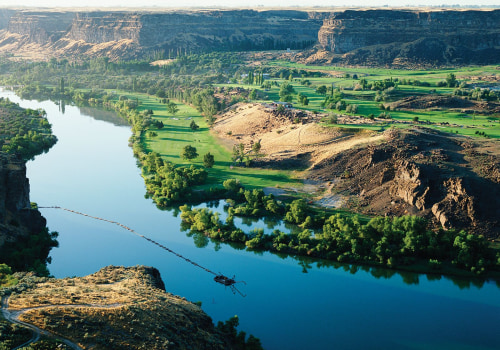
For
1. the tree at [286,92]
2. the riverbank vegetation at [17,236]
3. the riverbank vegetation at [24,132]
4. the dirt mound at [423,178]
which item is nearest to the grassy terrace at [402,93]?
the tree at [286,92]

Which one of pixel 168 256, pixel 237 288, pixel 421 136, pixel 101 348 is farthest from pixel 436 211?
pixel 101 348

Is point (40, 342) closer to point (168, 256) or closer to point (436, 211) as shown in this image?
point (168, 256)

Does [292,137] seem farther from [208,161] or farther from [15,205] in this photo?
[15,205]

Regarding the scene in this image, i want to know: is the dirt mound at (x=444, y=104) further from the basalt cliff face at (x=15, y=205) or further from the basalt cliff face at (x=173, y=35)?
the basalt cliff face at (x=173, y=35)

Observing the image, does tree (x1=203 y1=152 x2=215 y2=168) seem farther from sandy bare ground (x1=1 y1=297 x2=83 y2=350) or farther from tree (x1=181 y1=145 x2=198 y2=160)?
sandy bare ground (x1=1 y1=297 x2=83 y2=350)

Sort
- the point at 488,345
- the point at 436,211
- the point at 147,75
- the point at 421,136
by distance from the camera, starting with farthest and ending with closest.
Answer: the point at 147,75 → the point at 421,136 → the point at 436,211 → the point at 488,345

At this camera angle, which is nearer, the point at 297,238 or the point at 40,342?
the point at 40,342

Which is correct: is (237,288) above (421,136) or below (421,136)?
below
